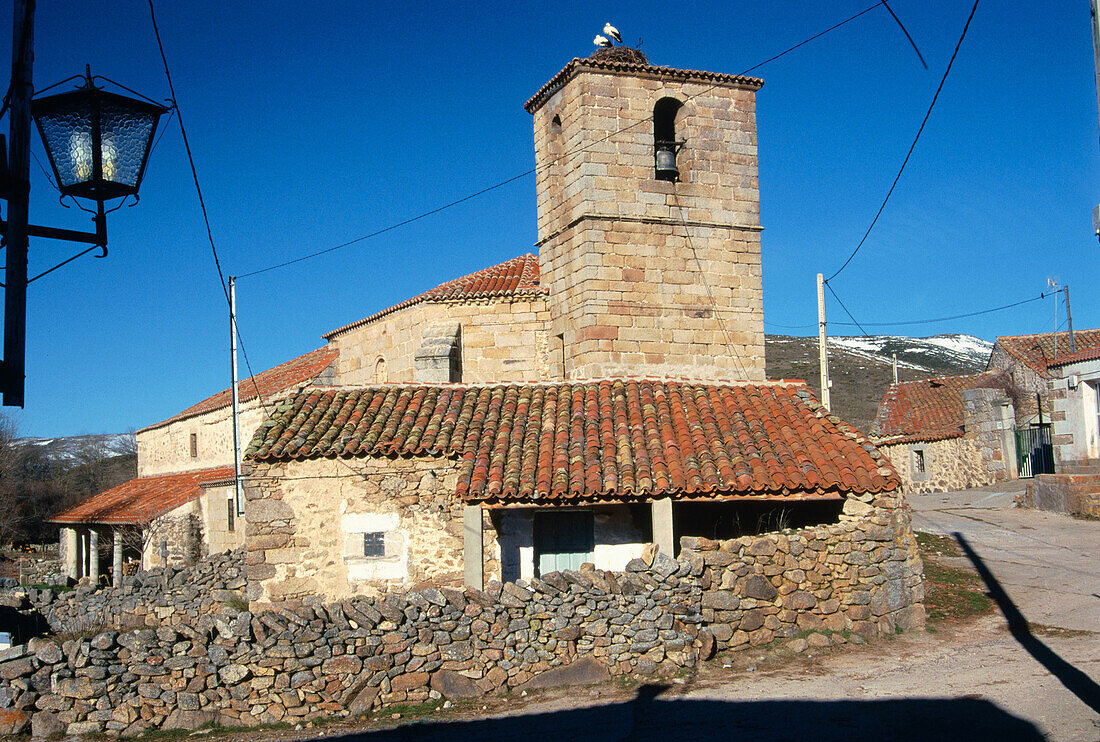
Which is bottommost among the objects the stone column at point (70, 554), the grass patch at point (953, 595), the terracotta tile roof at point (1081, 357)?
the stone column at point (70, 554)

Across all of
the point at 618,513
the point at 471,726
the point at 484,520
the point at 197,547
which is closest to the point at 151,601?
the point at 197,547

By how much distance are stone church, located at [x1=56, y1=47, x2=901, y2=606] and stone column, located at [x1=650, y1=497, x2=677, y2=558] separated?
1.0 inches

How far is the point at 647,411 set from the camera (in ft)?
41.8

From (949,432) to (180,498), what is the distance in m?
22.5

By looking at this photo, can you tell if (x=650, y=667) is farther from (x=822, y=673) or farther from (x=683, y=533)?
(x=683, y=533)

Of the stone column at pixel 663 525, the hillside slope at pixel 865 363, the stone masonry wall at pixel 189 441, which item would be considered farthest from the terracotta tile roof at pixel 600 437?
the hillside slope at pixel 865 363

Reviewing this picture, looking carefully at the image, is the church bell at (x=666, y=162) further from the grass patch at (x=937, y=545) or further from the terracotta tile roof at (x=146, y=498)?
the terracotta tile roof at (x=146, y=498)

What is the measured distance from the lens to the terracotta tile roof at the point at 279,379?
75.0 ft

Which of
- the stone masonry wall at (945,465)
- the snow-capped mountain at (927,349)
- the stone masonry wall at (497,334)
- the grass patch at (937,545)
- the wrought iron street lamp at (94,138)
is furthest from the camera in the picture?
the snow-capped mountain at (927,349)

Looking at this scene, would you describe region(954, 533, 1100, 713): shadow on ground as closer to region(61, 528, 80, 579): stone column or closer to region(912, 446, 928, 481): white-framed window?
region(912, 446, 928, 481): white-framed window

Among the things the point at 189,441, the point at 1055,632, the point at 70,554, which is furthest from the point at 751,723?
the point at 70,554

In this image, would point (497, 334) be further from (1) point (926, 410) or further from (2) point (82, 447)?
(2) point (82, 447)

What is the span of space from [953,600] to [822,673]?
384 cm

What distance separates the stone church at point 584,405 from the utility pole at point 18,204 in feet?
23.7
